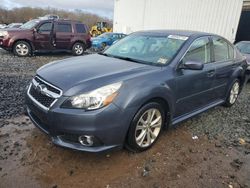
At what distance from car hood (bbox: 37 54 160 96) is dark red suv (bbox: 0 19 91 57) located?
28.4ft

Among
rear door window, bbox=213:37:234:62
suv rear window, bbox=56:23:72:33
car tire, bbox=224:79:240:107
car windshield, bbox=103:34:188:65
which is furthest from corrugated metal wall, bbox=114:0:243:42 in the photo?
car windshield, bbox=103:34:188:65

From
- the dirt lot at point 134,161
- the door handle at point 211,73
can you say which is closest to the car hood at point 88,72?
the dirt lot at point 134,161

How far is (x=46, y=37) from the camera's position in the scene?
1188 cm

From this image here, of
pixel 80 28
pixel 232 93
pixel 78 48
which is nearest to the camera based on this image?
pixel 232 93

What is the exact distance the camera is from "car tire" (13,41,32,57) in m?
11.4

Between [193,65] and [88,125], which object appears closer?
[88,125]

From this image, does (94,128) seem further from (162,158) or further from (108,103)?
(162,158)

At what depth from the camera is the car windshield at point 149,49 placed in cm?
375

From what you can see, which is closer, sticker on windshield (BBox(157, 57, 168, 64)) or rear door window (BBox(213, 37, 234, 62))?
sticker on windshield (BBox(157, 57, 168, 64))

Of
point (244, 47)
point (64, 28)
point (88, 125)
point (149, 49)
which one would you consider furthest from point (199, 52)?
point (64, 28)

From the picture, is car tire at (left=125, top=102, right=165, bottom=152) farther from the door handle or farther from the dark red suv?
the dark red suv

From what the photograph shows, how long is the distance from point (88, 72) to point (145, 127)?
42.0 inches

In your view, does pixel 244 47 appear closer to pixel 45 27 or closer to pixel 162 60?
pixel 162 60

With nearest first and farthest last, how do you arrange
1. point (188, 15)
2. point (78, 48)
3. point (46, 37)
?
point (46, 37) < point (78, 48) < point (188, 15)
